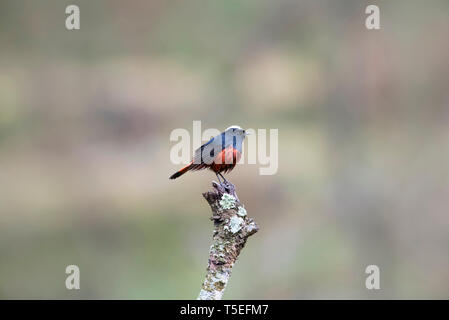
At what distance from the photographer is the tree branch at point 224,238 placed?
12.4ft

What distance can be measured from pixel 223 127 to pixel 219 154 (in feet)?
30.1

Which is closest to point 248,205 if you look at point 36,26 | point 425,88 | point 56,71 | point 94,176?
point 94,176

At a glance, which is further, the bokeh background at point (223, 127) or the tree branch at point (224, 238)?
the bokeh background at point (223, 127)

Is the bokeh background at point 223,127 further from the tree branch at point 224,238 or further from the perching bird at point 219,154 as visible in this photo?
the tree branch at point 224,238

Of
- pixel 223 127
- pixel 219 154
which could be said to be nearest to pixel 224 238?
pixel 219 154

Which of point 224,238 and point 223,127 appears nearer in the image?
point 224,238

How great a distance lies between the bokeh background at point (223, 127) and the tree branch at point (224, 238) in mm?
8306

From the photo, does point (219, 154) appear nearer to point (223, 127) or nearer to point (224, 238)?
point (224, 238)

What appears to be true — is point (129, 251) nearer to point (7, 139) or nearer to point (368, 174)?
point (7, 139)

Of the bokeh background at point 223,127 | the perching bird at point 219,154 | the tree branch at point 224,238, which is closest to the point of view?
the tree branch at point 224,238

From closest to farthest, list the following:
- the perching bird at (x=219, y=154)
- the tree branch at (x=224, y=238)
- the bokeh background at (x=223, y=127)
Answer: the tree branch at (x=224, y=238), the perching bird at (x=219, y=154), the bokeh background at (x=223, y=127)

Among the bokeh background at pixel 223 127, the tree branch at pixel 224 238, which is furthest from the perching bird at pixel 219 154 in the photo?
the bokeh background at pixel 223 127

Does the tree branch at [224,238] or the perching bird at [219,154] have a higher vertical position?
the perching bird at [219,154]

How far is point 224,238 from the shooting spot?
399 cm
